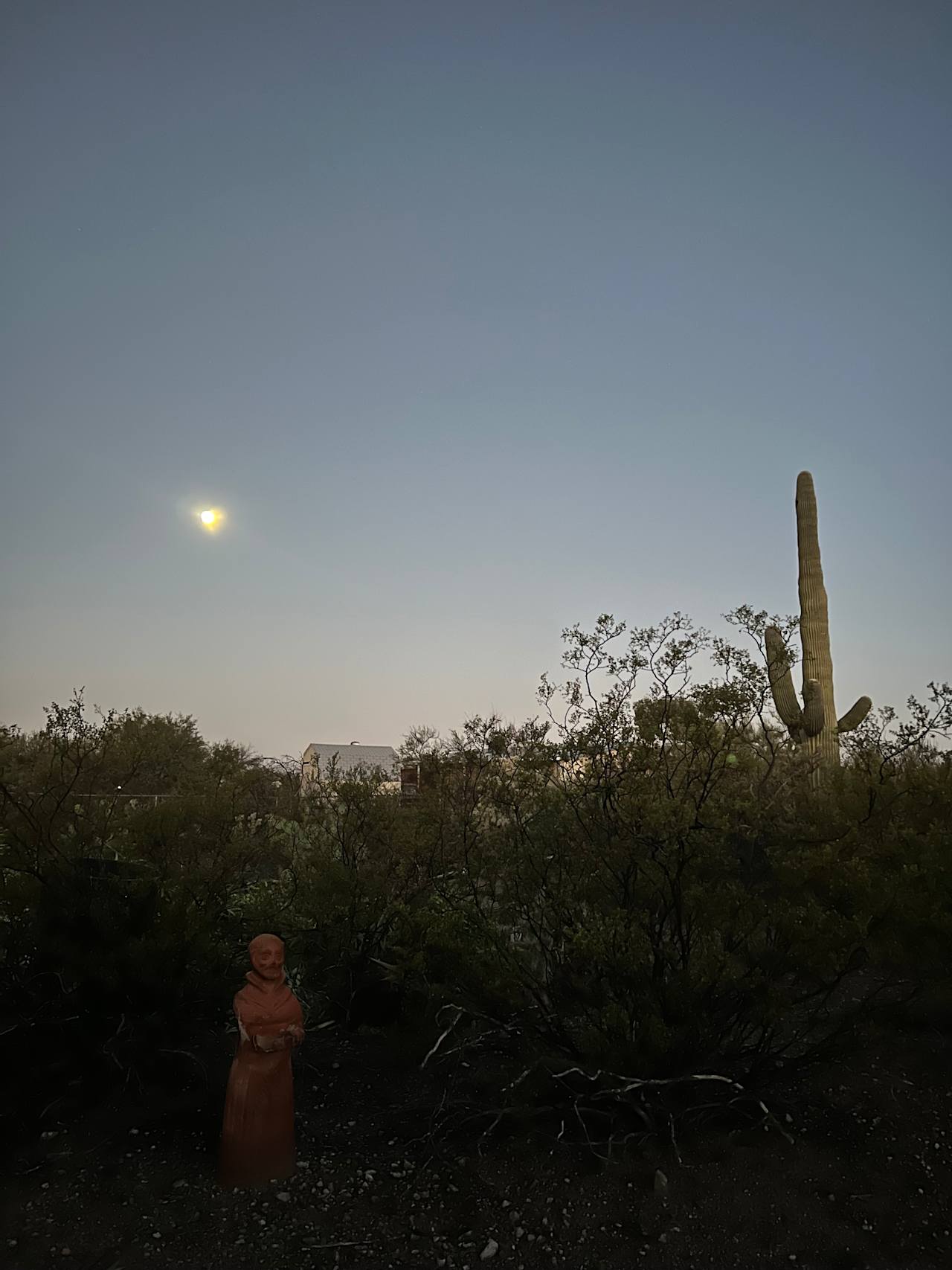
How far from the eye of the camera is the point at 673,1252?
339 cm

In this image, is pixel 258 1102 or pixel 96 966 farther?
pixel 96 966

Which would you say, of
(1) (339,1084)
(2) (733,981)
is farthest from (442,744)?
(2) (733,981)

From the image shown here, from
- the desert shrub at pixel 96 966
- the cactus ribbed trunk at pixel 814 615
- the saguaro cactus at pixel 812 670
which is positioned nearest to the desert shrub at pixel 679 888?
the desert shrub at pixel 96 966

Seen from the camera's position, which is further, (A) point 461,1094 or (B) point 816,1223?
(A) point 461,1094

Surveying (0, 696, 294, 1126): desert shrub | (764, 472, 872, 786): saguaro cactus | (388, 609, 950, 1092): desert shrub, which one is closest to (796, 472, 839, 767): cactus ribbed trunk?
(764, 472, 872, 786): saguaro cactus

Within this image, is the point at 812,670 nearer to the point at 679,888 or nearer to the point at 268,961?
the point at 679,888

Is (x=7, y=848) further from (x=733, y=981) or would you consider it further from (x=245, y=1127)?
(x=733, y=981)

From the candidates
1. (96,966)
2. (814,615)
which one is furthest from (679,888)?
(814,615)

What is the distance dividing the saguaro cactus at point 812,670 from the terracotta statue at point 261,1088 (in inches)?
288

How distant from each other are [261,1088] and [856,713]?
10340 millimetres

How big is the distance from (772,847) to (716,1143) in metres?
1.52

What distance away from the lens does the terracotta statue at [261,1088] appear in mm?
3748

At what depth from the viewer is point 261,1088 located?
149 inches

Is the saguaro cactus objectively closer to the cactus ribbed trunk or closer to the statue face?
the cactus ribbed trunk
